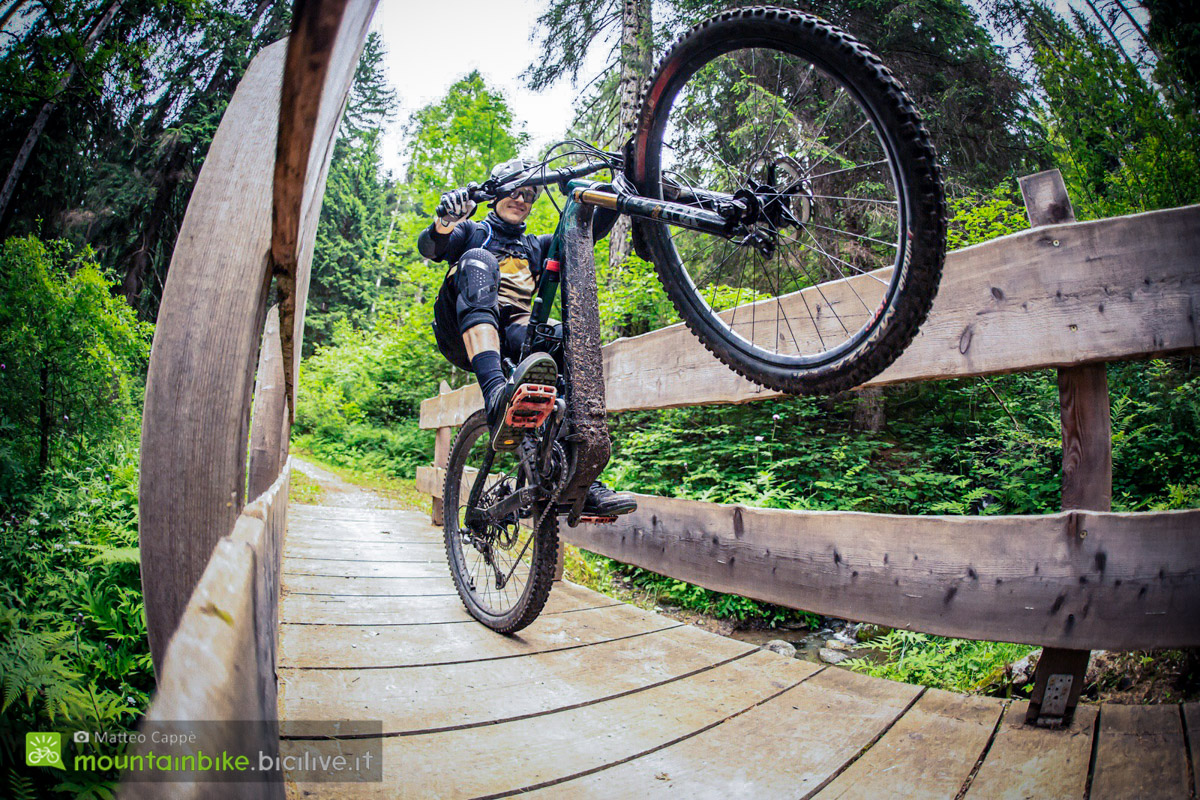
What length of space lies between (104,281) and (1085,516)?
13.6 ft

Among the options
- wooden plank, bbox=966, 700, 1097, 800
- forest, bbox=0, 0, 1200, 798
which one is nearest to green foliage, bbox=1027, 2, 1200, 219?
forest, bbox=0, 0, 1200, 798

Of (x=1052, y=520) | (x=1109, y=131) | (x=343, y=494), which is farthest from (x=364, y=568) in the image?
(x=1109, y=131)

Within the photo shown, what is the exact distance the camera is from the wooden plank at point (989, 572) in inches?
48.1

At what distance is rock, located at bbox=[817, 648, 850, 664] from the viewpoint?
2857mm

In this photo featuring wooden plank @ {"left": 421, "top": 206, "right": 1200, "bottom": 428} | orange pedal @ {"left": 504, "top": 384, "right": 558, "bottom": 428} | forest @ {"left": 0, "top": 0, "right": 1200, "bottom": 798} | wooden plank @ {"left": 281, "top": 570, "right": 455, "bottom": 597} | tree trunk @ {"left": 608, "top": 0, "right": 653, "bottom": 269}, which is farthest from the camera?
tree trunk @ {"left": 608, "top": 0, "right": 653, "bottom": 269}

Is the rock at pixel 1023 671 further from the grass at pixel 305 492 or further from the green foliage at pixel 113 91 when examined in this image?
the grass at pixel 305 492

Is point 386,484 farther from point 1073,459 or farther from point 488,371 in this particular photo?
point 1073,459

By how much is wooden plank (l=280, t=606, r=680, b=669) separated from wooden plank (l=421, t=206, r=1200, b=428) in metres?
1.33

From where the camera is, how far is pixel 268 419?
2346 millimetres

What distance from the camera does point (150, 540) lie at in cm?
67

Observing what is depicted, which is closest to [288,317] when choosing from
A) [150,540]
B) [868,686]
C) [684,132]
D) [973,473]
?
[150,540]

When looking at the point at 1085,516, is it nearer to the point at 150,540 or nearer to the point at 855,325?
the point at 855,325

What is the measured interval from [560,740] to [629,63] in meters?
7.78

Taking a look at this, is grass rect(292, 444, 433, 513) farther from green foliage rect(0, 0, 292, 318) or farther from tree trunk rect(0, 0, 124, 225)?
tree trunk rect(0, 0, 124, 225)
